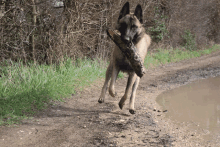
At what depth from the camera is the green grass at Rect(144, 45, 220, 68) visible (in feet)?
33.7

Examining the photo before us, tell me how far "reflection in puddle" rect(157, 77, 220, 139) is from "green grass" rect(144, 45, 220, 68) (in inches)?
138

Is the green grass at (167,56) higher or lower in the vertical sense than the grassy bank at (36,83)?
lower

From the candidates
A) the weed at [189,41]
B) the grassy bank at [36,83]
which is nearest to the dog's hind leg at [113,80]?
the grassy bank at [36,83]

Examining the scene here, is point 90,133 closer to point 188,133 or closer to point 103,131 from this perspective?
point 103,131

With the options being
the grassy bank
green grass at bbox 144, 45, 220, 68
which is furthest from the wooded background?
green grass at bbox 144, 45, 220, 68

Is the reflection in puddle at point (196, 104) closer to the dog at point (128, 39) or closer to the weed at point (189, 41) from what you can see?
the dog at point (128, 39)

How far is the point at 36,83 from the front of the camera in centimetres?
504

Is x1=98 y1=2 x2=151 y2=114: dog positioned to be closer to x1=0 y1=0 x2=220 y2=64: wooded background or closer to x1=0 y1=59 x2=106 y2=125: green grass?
x1=0 y1=59 x2=106 y2=125: green grass

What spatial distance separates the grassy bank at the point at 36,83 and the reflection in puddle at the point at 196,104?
230cm

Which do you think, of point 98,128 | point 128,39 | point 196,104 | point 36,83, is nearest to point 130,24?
point 128,39

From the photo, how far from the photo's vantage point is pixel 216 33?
1934cm

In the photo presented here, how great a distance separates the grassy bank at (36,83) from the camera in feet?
13.7

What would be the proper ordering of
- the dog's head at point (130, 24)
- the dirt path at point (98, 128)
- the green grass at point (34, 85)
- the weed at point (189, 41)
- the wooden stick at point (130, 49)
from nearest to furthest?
the dirt path at point (98, 128), the wooden stick at point (130, 49), the dog's head at point (130, 24), the green grass at point (34, 85), the weed at point (189, 41)

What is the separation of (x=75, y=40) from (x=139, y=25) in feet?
10.8
